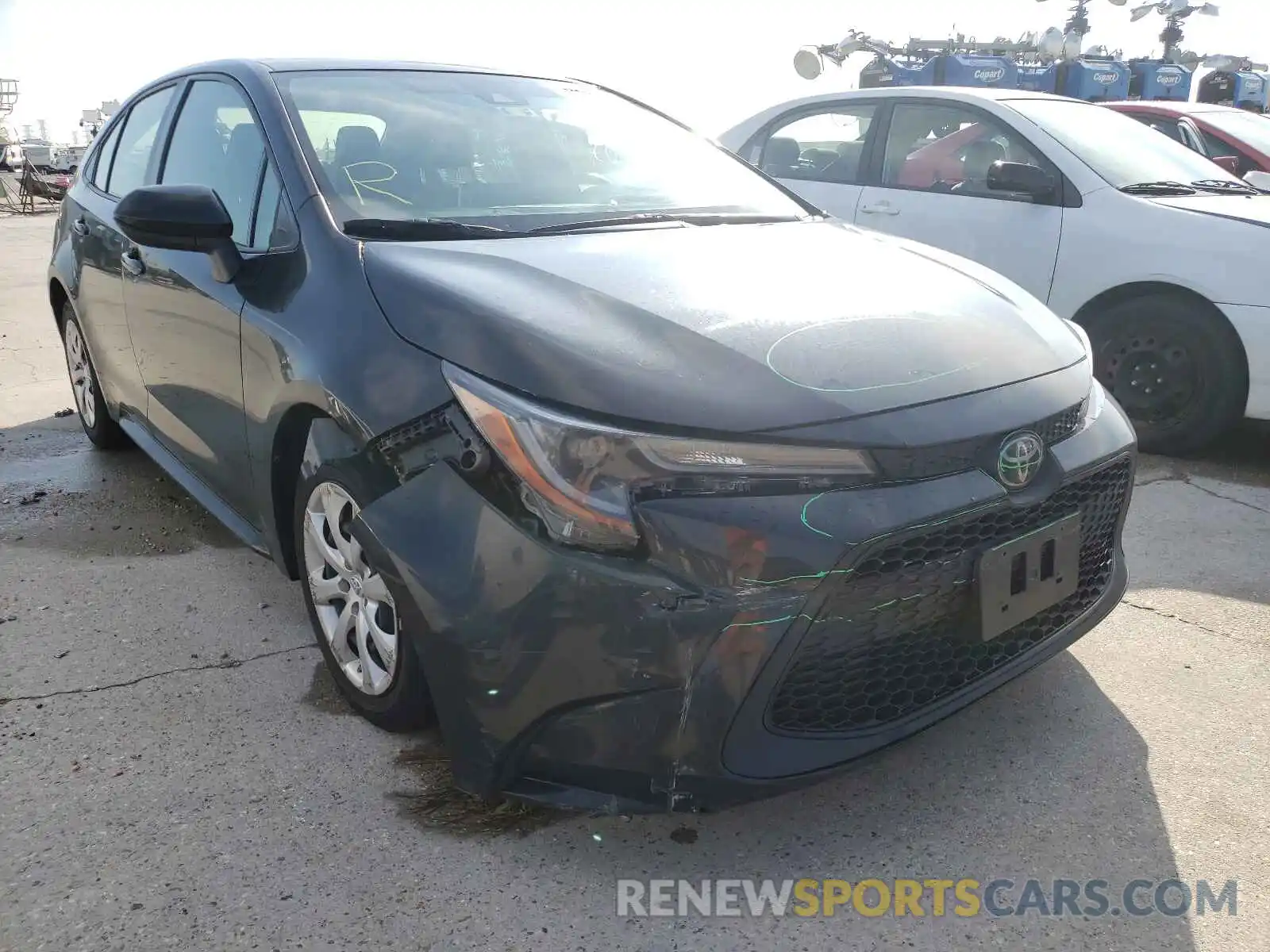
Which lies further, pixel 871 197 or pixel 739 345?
pixel 871 197

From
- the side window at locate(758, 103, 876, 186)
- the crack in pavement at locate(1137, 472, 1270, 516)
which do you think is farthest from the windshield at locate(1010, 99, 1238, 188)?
the crack in pavement at locate(1137, 472, 1270, 516)

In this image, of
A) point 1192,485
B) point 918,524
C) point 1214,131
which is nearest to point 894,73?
point 1214,131

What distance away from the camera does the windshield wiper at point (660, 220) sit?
2.47m

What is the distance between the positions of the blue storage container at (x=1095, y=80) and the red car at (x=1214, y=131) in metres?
10.7

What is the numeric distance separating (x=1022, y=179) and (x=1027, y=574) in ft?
10.6

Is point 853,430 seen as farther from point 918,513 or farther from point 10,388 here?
point 10,388

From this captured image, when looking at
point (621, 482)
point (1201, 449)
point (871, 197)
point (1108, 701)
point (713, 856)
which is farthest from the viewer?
point (871, 197)

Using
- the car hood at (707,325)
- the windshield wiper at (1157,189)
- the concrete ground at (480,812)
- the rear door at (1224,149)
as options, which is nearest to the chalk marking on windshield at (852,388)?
the car hood at (707,325)

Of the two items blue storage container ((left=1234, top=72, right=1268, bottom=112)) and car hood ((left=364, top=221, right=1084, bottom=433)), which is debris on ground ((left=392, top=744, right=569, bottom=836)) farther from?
blue storage container ((left=1234, top=72, right=1268, bottom=112))


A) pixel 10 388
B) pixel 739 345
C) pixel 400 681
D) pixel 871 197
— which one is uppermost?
pixel 739 345

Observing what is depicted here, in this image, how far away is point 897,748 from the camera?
186cm

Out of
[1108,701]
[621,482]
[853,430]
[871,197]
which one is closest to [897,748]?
[853,430]

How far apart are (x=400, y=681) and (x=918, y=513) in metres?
1.11

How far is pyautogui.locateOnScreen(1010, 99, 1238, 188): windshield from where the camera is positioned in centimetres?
462
